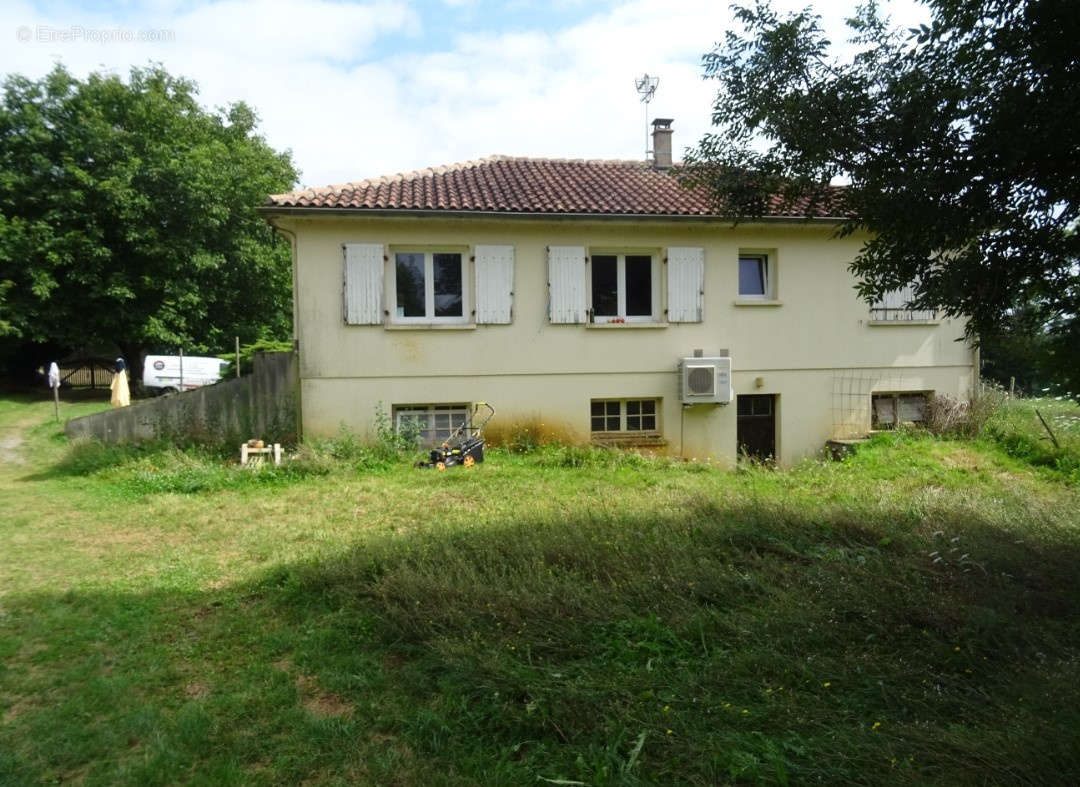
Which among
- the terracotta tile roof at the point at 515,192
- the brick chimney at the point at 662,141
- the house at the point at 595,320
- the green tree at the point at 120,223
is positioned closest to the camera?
the terracotta tile roof at the point at 515,192

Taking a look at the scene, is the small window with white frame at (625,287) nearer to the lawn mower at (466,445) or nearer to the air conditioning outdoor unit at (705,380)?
the air conditioning outdoor unit at (705,380)

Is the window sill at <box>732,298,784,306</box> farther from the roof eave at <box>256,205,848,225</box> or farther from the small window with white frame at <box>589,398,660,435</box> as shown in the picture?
the small window with white frame at <box>589,398,660,435</box>

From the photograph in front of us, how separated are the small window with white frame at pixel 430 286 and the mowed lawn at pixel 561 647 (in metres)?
5.23

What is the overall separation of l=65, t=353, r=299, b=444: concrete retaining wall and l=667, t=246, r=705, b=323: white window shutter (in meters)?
6.75

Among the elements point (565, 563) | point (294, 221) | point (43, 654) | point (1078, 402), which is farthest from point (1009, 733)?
point (294, 221)

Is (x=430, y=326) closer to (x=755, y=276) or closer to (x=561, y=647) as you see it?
(x=755, y=276)

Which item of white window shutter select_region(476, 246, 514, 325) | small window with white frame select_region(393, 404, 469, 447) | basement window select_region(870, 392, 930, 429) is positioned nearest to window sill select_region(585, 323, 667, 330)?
white window shutter select_region(476, 246, 514, 325)

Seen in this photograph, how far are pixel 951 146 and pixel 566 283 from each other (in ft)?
27.6

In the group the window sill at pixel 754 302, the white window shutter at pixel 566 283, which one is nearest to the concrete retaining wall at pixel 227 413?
the white window shutter at pixel 566 283

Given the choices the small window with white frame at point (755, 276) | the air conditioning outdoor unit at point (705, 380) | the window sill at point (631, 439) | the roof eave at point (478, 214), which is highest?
the roof eave at point (478, 214)

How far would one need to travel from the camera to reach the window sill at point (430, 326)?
11742mm

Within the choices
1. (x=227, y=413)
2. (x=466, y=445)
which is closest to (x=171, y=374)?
(x=227, y=413)

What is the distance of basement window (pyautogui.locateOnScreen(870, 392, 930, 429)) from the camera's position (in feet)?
44.5

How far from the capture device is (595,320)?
12484 mm
